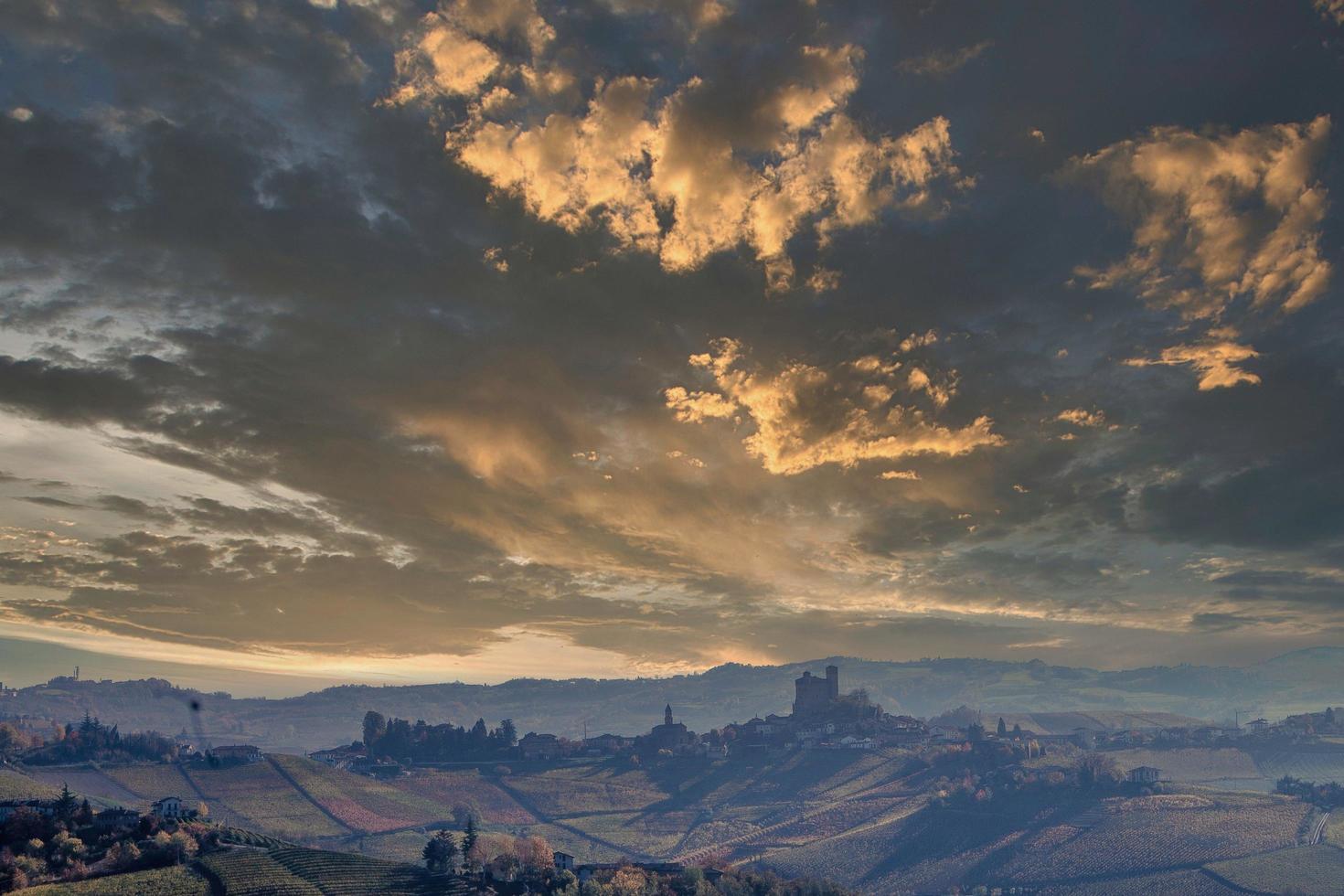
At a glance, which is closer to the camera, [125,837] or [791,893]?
[125,837]

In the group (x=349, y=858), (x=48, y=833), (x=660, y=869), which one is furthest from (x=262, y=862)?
(x=660, y=869)

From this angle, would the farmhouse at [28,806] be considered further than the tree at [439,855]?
No

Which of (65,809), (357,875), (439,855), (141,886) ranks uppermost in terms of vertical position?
(65,809)

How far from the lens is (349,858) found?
155750mm

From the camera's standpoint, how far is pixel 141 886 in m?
116

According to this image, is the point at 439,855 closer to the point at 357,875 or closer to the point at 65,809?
the point at 357,875

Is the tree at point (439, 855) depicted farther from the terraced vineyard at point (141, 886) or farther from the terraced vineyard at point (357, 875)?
the terraced vineyard at point (141, 886)

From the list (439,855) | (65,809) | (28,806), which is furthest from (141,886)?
(28,806)

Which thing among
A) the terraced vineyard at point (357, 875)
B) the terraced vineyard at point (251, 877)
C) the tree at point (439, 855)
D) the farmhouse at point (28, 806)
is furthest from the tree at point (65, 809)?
the tree at point (439, 855)

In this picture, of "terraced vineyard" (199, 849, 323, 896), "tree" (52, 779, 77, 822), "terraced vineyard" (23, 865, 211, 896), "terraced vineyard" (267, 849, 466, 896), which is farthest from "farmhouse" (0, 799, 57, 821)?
"terraced vineyard" (23, 865, 211, 896)

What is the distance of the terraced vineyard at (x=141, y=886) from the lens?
356 feet

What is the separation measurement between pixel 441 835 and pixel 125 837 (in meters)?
52.4

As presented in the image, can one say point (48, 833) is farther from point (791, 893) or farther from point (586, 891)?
point (791, 893)

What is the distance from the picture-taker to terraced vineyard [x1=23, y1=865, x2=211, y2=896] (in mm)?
108438
